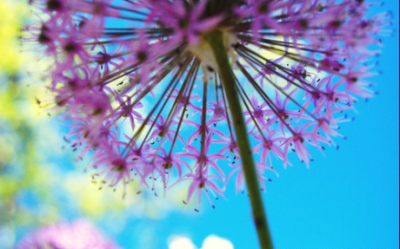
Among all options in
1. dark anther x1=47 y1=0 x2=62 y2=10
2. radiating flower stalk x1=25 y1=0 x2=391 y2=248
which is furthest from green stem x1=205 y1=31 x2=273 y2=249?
dark anther x1=47 y1=0 x2=62 y2=10

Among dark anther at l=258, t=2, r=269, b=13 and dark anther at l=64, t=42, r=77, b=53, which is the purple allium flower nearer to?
dark anther at l=64, t=42, r=77, b=53

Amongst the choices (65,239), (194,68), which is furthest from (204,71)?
(65,239)

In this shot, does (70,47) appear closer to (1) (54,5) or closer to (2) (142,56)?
(1) (54,5)

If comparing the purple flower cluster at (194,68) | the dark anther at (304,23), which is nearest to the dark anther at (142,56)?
the purple flower cluster at (194,68)

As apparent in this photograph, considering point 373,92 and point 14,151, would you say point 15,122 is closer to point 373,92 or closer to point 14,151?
point 14,151

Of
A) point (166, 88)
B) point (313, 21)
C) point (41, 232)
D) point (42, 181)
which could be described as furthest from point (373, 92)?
point (42, 181)

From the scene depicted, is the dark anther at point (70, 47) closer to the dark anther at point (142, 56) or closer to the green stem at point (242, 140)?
the dark anther at point (142, 56)
